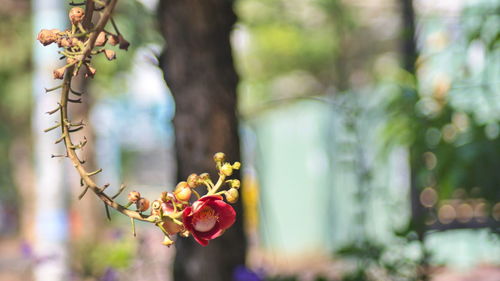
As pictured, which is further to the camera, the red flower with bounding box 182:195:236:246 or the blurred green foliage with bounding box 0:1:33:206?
the blurred green foliage with bounding box 0:1:33:206

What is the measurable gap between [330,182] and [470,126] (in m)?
6.79

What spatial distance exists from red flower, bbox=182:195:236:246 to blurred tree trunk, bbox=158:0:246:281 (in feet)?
6.43

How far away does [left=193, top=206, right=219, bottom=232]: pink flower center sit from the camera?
1055mm

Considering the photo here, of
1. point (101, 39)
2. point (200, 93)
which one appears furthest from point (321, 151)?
point (101, 39)

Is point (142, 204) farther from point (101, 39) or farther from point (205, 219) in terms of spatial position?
point (101, 39)

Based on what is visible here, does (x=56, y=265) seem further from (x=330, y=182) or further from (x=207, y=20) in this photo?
(x=330, y=182)

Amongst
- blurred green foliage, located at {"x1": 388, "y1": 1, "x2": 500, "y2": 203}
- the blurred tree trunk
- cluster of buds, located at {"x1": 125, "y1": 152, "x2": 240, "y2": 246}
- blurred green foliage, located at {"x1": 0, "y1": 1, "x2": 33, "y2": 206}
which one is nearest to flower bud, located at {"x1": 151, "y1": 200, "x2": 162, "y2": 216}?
cluster of buds, located at {"x1": 125, "y1": 152, "x2": 240, "y2": 246}

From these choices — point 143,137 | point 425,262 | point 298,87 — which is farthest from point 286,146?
point 298,87

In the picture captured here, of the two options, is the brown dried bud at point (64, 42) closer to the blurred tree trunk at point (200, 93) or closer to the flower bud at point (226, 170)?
the flower bud at point (226, 170)

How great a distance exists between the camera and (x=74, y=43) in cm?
120

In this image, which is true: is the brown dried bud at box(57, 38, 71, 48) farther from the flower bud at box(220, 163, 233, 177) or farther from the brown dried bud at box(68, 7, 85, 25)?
the flower bud at box(220, 163, 233, 177)

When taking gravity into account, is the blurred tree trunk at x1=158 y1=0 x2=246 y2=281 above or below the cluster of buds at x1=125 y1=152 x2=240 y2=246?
above

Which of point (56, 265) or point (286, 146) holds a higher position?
point (286, 146)

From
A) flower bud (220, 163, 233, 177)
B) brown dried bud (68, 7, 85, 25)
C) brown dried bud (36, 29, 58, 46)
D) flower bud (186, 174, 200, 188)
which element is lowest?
flower bud (186, 174, 200, 188)
